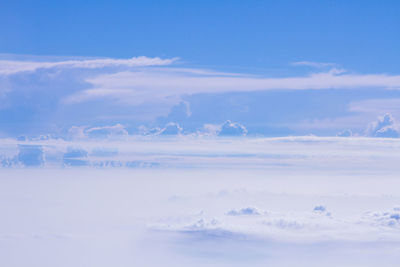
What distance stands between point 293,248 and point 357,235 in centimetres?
98

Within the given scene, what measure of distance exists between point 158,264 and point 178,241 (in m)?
0.54

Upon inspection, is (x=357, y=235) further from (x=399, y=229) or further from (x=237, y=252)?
(x=237, y=252)

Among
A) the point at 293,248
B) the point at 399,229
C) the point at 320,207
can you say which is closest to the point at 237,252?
the point at 293,248

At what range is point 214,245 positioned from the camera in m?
7.69

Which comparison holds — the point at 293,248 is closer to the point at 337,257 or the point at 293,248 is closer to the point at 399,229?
the point at 337,257

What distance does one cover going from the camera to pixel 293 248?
7.61m

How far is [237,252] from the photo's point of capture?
7531 mm

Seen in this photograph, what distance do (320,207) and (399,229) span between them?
1349mm

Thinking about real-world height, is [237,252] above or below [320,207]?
below

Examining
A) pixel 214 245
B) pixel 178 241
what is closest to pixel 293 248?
pixel 214 245

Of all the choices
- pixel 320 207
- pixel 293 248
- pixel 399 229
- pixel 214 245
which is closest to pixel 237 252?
pixel 214 245

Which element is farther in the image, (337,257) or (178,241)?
(178,241)

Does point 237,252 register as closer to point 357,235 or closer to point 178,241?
point 178,241

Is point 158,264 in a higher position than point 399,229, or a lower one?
lower
